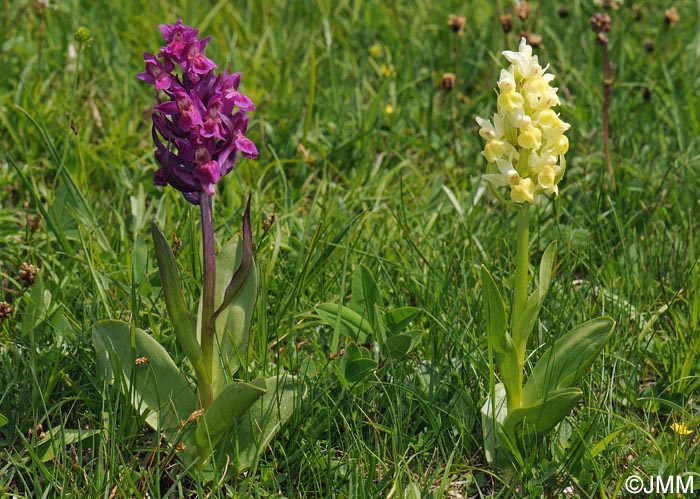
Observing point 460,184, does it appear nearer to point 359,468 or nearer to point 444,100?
point 444,100

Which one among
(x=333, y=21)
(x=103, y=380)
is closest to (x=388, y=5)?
(x=333, y=21)

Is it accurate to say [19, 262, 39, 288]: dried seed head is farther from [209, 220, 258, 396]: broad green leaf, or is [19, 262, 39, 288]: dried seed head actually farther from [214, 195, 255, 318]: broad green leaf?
[214, 195, 255, 318]: broad green leaf

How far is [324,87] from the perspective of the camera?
4211mm

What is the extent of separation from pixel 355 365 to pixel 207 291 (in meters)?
0.47

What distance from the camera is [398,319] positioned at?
2547 mm

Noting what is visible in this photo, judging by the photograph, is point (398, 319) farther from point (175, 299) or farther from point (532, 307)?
point (175, 299)

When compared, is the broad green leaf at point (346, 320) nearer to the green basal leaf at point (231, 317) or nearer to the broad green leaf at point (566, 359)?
the green basal leaf at point (231, 317)

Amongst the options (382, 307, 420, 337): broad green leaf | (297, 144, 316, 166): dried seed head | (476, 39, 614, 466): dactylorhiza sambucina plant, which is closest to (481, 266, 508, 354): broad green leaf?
(476, 39, 614, 466): dactylorhiza sambucina plant

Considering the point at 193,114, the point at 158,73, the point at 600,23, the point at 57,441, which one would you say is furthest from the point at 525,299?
the point at 600,23

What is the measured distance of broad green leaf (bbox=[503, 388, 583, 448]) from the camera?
2.06 m

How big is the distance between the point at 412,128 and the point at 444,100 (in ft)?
0.83

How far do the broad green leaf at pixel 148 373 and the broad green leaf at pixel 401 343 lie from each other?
0.53m

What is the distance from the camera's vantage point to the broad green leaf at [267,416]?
221 cm
